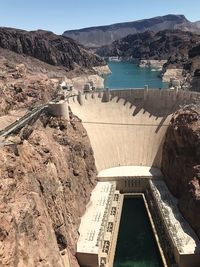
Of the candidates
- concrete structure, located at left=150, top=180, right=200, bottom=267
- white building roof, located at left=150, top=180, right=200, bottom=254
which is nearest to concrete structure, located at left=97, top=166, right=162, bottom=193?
white building roof, located at left=150, top=180, right=200, bottom=254

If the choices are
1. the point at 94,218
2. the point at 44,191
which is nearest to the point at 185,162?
the point at 94,218

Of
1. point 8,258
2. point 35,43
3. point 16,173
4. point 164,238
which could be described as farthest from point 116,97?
point 35,43

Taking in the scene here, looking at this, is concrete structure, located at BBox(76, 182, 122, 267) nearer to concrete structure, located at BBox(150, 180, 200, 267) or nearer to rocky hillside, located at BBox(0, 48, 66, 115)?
concrete structure, located at BBox(150, 180, 200, 267)

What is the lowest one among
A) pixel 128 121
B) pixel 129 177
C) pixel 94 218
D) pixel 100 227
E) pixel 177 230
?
pixel 94 218

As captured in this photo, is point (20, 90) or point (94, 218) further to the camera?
point (20, 90)

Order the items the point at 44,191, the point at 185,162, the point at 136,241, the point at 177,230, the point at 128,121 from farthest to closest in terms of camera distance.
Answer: the point at 128,121 < the point at 185,162 < the point at 136,241 < the point at 177,230 < the point at 44,191

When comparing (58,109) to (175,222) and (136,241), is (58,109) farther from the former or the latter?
(175,222)

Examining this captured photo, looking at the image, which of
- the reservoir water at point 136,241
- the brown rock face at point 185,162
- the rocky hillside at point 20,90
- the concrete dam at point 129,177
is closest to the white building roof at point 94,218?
the concrete dam at point 129,177
